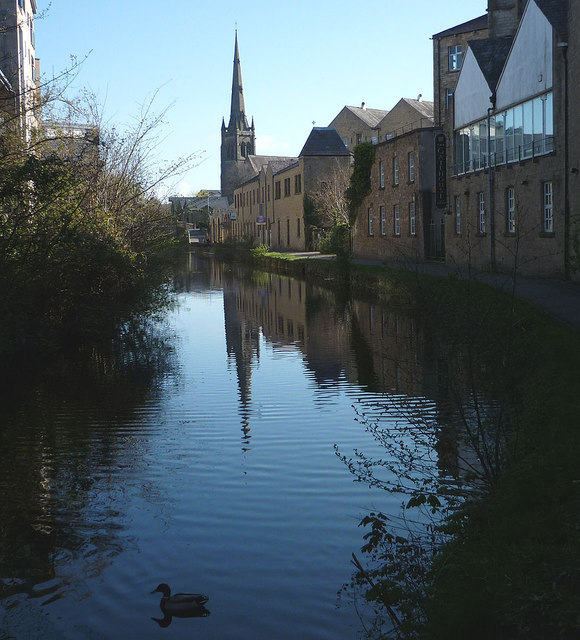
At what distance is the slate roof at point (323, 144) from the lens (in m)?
61.2

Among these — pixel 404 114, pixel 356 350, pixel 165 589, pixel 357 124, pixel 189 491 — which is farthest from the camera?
pixel 357 124

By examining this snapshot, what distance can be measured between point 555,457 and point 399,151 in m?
36.4

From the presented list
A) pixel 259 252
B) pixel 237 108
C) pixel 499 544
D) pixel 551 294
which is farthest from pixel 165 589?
pixel 237 108

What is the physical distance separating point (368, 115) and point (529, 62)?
46.8 meters

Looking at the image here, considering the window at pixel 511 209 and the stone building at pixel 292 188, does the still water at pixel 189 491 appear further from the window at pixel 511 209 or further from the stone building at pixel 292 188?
the stone building at pixel 292 188

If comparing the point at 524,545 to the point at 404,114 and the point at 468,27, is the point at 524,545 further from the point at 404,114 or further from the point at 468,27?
the point at 404,114

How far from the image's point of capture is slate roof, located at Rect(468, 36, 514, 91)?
31984 mm

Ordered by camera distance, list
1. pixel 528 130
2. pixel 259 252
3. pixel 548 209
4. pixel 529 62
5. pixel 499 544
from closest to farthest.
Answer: pixel 499 544 < pixel 548 209 < pixel 529 62 < pixel 528 130 < pixel 259 252

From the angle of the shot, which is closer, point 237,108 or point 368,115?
point 368,115

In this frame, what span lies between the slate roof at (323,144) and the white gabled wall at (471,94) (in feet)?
83.6

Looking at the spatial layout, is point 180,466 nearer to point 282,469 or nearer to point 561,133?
point 282,469

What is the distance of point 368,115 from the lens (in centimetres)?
7362

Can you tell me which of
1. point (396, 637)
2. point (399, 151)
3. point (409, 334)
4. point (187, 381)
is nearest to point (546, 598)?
point (396, 637)

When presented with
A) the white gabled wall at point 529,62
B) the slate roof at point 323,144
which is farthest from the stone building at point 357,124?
the white gabled wall at point 529,62
